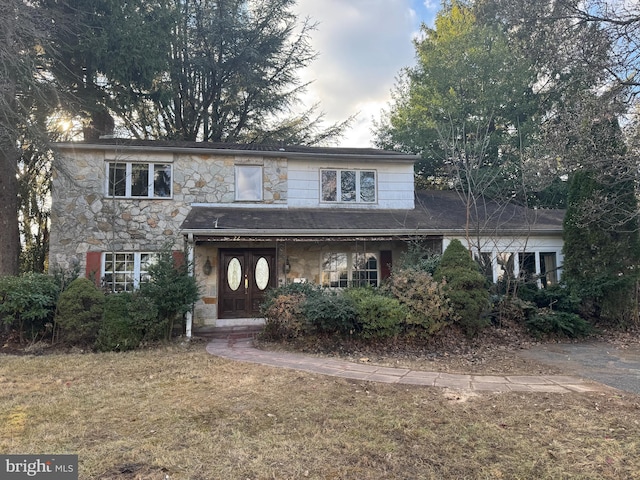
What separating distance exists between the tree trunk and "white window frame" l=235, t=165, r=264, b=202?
18.0 ft

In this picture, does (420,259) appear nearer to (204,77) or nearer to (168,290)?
(168,290)

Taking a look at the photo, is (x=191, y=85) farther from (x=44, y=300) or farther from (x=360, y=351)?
(x=360, y=351)

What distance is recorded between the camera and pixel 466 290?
769cm

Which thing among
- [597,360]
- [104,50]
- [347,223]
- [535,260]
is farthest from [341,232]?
[104,50]

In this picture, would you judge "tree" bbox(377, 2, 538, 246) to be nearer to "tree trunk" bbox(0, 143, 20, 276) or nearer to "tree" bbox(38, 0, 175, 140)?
"tree" bbox(38, 0, 175, 140)

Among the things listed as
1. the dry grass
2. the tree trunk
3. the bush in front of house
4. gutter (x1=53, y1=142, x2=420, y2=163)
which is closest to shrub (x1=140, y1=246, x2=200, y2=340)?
the bush in front of house

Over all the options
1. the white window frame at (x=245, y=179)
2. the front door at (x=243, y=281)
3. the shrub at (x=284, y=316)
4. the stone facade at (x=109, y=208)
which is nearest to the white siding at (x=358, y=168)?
the white window frame at (x=245, y=179)

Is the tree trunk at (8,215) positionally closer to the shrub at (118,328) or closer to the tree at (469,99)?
the shrub at (118,328)

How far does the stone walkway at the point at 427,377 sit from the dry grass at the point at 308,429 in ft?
1.03

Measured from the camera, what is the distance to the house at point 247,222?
32.6 ft

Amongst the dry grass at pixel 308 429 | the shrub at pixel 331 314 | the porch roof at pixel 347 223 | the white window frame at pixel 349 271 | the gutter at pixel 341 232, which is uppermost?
the porch roof at pixel 347 223

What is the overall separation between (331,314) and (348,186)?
223 inches

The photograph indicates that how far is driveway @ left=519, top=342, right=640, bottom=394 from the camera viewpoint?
526 centimetres

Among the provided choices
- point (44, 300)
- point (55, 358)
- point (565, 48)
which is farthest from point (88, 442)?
point (565, 48)
